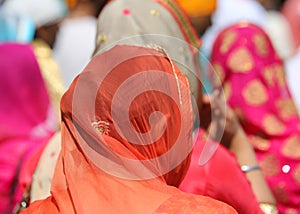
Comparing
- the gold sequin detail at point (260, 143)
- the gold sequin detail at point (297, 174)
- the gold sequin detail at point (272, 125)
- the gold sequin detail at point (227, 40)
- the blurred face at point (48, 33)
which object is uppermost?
the gold sequin detail at point (227, 40)

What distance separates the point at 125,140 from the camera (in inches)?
53.8

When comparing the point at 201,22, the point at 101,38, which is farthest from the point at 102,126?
the point at 201,22

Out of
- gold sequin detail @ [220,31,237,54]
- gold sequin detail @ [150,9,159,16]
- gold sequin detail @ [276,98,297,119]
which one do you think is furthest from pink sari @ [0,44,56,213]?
gold sequin detail @ [276,98,297,119]

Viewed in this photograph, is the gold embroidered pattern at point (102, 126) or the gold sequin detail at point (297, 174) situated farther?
the gold sequin detail at point (297, 174)

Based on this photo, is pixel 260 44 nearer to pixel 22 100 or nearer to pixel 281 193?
pixel 281 193

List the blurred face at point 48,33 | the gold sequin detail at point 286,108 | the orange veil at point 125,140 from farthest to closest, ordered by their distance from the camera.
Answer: the blurred face at point 48,33 → the gold sequin detail at point 286,108 → the orange veil at point 125,140

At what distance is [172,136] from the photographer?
4.66 feet

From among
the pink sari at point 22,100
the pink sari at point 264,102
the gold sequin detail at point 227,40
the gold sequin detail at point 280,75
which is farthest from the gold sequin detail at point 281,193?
the pink sari at point 22,100

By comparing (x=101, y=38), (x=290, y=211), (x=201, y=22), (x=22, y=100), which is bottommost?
(x=290, y=211)

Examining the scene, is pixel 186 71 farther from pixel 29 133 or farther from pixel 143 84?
pixel 29 133

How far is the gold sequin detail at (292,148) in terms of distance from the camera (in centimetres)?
211

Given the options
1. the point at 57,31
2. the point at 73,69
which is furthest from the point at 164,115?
the point at 57,31

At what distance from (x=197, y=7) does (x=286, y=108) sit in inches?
30.4

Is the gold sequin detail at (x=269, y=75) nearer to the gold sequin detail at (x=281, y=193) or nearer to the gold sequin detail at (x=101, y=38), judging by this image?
the gold sequin detail at (x=281, y=193)
